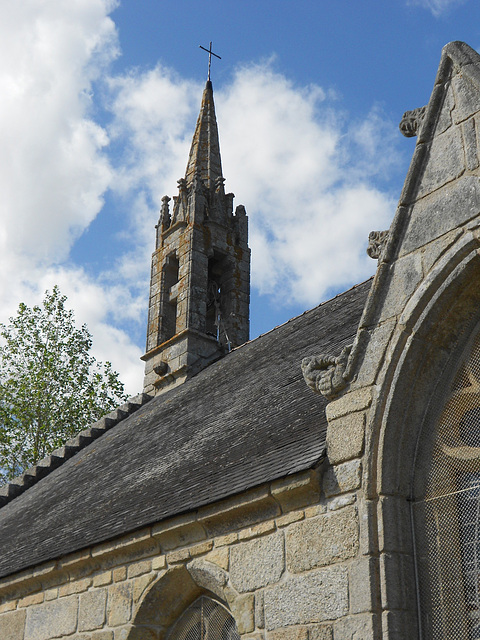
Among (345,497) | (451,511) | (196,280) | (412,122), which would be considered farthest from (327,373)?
(196,280)

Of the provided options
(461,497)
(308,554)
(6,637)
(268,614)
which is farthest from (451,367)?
(6,637)

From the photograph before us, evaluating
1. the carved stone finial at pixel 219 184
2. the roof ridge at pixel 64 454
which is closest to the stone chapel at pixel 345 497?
the roof ridge at pixel 64 454

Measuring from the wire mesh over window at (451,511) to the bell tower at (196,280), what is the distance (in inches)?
284

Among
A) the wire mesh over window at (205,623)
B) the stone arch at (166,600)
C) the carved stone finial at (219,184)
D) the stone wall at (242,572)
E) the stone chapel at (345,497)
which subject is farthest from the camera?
the carved stone finial at (219,184)

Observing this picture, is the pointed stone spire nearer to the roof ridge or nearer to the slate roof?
the roof ridge

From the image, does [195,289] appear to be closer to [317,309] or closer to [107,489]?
[317,309]

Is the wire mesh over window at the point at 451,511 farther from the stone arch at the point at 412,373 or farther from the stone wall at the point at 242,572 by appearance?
the stone wall at the point at 242,572

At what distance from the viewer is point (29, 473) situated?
12.1m

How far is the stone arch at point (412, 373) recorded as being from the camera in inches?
181

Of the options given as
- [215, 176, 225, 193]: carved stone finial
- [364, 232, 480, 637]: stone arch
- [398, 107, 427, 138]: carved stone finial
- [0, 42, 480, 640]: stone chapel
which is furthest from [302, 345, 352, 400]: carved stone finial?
[215, 176, 225, 193]: carved stone finial

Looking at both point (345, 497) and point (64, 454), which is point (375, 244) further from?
point (64, 454)

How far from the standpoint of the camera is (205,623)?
19.4ft

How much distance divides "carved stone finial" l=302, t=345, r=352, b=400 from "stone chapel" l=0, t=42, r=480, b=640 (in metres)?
0.01

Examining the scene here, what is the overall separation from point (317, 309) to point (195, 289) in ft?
10.3
